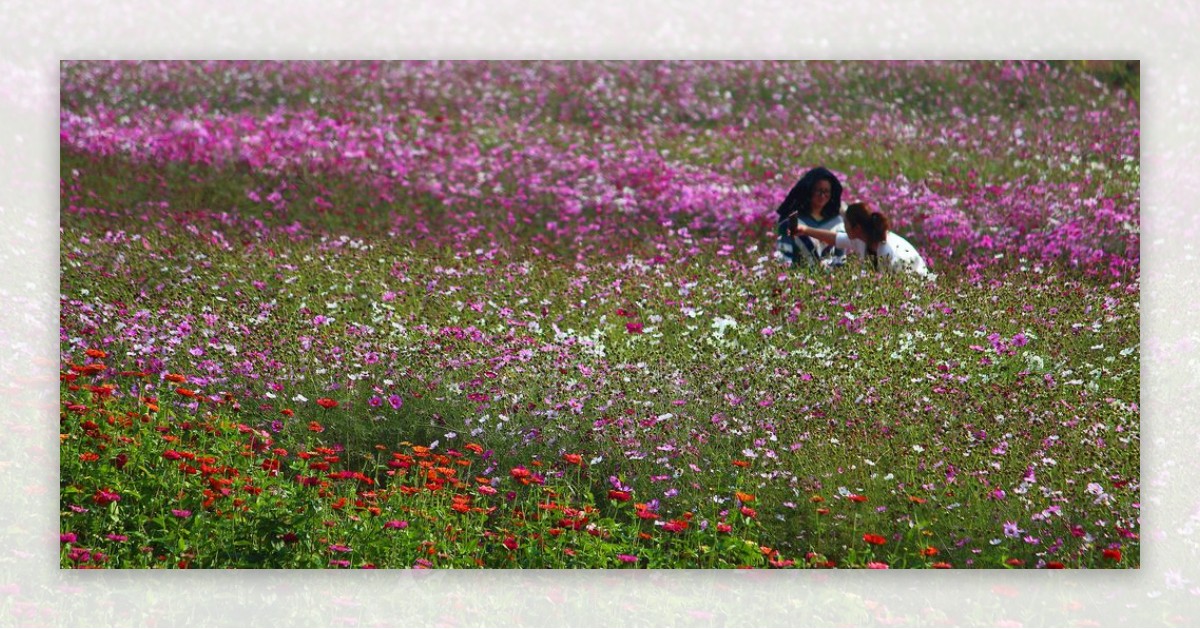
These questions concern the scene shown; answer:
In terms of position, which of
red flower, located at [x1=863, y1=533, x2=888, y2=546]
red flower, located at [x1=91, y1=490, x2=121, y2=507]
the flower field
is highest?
the flower field

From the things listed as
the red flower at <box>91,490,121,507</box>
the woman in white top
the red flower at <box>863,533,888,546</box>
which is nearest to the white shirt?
the woman in white top

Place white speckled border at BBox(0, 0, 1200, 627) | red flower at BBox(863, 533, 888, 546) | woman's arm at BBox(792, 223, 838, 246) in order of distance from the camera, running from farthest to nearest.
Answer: woman's arm at BBox(792, 223, 838, 246) < white speckled border at BBox(0, 0, 1200, 627) < red flower at BBox(863, 533, 888, 546)

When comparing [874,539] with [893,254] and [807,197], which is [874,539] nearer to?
[893,254]

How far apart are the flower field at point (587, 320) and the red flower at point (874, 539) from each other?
5 centimetres

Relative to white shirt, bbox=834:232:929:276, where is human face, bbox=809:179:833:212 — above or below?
above

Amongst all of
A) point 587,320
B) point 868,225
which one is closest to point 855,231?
point 868,225

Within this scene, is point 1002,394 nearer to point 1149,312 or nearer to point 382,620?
point 1149,312

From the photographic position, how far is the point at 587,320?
213 inches

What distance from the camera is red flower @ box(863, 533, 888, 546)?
15.9ft

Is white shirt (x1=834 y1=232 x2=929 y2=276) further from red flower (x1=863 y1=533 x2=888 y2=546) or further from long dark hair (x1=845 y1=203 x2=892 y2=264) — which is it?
red flower (x1=863 y1=533 x2=888 y2=546)

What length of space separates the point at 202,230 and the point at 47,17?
105 centimetres

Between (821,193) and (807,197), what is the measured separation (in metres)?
0.07

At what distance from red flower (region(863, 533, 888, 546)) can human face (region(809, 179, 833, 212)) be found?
4.67 feet

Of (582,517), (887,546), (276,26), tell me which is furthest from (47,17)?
(887,546)
